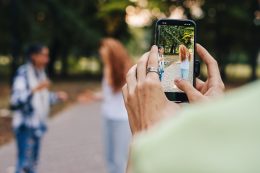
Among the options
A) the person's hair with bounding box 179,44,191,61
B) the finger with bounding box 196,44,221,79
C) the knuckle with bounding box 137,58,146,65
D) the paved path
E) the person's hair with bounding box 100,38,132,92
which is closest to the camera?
the knuckle with bounding box 137,58,146,65

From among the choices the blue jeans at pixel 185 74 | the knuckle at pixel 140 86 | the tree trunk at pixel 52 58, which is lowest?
the tree trunk at pixel 52 58

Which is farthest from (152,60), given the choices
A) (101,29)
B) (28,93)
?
(101,29)

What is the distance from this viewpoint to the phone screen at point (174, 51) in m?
1.84

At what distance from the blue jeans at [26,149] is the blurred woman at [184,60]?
5123 mm

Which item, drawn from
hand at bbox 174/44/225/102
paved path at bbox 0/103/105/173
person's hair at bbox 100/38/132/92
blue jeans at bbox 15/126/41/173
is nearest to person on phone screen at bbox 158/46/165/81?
hand at bbox 174/44/225/102

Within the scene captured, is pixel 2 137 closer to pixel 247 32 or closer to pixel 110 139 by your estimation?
pixel 110 139

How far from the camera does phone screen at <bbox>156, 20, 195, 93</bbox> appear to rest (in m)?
1.84

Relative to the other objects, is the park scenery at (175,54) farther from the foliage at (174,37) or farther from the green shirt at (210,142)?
the green shirt at (210,142)

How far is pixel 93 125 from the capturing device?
15.7 meters

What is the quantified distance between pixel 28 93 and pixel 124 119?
3.86ft

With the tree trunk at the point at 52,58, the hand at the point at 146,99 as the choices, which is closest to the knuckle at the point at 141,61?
the hand at the point at 146,99

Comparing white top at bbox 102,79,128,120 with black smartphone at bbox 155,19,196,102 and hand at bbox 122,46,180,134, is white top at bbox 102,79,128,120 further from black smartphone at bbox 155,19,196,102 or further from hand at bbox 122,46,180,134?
hand at bbox 122,46,180,134

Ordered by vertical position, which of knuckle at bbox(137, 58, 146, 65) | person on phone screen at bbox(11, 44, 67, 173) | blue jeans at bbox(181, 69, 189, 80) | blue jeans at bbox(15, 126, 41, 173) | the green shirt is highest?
the green shirt

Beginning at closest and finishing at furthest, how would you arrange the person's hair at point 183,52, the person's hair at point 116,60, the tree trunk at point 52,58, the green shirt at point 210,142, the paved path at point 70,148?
the green shirt at point 210,142 < the person's hair at point 183,52 < the person's hair at point 116,60 < the paved path at point 70,148 < the tree trunk at point 52,58
